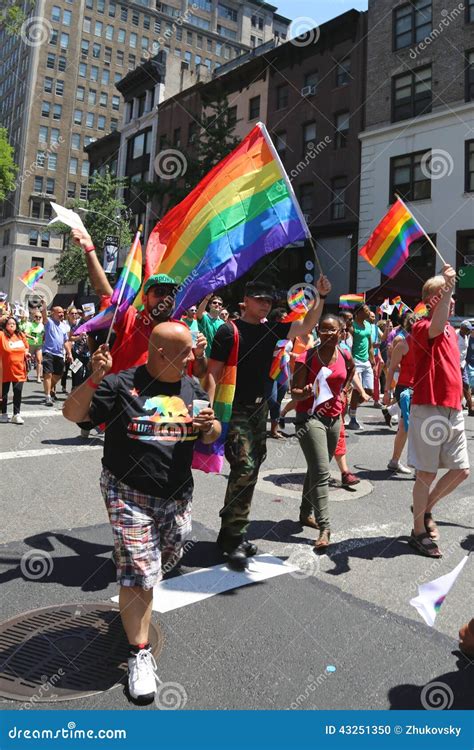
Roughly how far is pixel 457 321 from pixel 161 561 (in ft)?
55.2

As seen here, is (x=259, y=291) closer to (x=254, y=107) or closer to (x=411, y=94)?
(x=411, y=94)

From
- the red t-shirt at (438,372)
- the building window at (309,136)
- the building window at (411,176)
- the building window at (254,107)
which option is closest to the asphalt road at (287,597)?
the red t-shirt at (438,372)

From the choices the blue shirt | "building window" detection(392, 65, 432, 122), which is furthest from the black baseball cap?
"building window" detection(392, 65, 432, 122)

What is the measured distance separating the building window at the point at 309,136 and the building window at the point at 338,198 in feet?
7.97

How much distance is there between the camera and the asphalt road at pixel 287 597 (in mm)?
2877

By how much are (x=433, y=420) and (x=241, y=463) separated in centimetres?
150

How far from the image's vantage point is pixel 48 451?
315 inches

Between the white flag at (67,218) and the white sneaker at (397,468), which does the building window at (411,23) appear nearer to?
the white sneaker at (397,468)

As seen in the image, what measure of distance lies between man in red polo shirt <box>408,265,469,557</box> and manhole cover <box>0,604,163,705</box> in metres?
2.35

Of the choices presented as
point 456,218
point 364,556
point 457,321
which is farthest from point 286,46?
point 364,556

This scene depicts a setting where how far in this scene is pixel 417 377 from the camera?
4809 mm

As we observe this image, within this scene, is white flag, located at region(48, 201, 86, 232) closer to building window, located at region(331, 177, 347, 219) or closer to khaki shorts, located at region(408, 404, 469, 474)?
khaki shorts, located at region(408, 404, 469, 474)

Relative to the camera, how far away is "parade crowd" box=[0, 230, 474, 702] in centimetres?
285

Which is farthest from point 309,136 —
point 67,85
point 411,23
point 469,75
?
point 67,85
